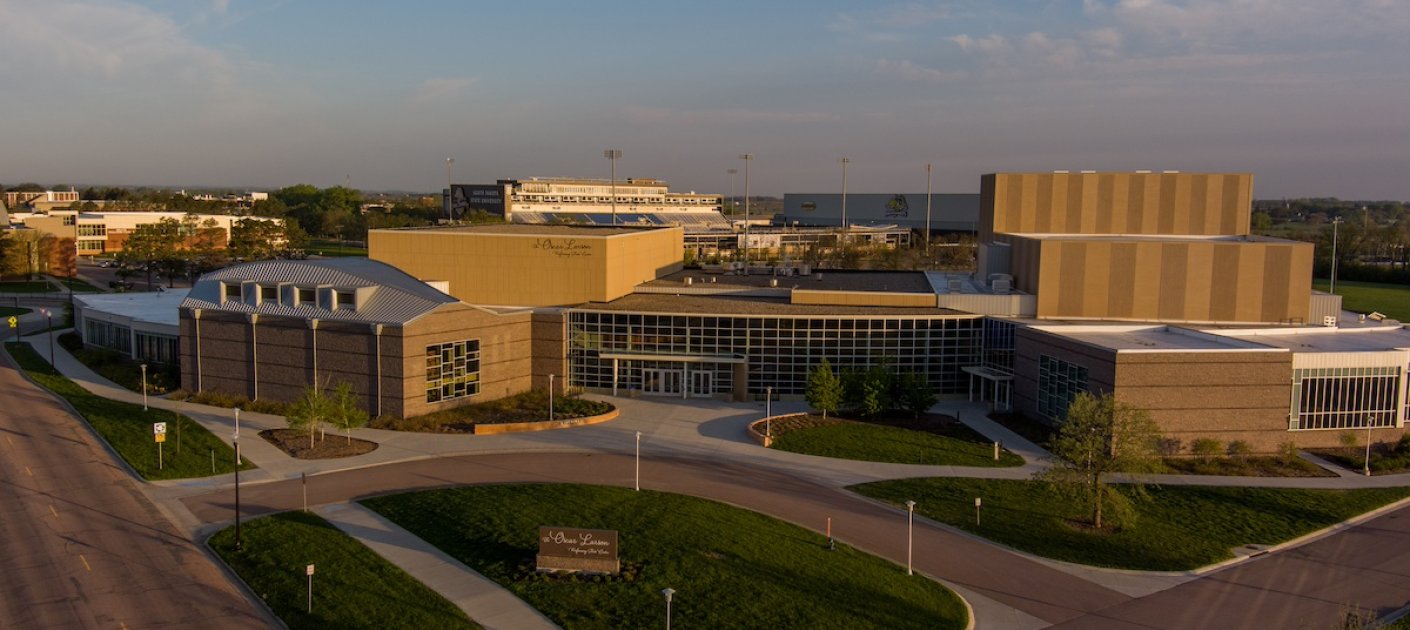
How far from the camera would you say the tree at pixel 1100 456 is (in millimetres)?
34875

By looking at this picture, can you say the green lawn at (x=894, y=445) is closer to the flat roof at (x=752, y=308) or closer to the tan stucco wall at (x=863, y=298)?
the flat roof at (x=752, y=308)

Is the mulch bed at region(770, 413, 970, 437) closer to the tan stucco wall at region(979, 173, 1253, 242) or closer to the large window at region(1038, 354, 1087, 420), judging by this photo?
the large window at region(1038, 354, 1087, 420)

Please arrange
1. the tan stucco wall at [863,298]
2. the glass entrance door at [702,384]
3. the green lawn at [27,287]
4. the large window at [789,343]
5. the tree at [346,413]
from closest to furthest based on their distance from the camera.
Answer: the tree at [346,413], the large window at [789,343], the glass entrance door at [702,384], the tan stucco wall at [863,298], the green lawn at [27,287]

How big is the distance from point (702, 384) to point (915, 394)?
481 inches

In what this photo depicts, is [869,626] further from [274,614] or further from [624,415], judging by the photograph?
[624,415]

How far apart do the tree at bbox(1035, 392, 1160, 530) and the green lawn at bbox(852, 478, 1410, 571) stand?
916mm

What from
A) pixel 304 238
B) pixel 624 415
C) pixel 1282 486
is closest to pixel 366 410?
pixel 624 415

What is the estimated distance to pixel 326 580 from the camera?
29062mm

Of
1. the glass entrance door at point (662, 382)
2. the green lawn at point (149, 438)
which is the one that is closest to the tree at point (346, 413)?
the green lawn at point (149, 438)

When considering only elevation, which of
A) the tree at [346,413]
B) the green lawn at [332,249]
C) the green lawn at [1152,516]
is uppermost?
the green lawn at [332,249]

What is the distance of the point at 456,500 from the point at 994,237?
148ft

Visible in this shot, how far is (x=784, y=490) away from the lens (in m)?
38.9

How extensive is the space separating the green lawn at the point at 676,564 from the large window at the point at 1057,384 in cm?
1965

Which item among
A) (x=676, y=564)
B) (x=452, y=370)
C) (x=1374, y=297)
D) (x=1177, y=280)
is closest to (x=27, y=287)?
(x=452, y=370)
